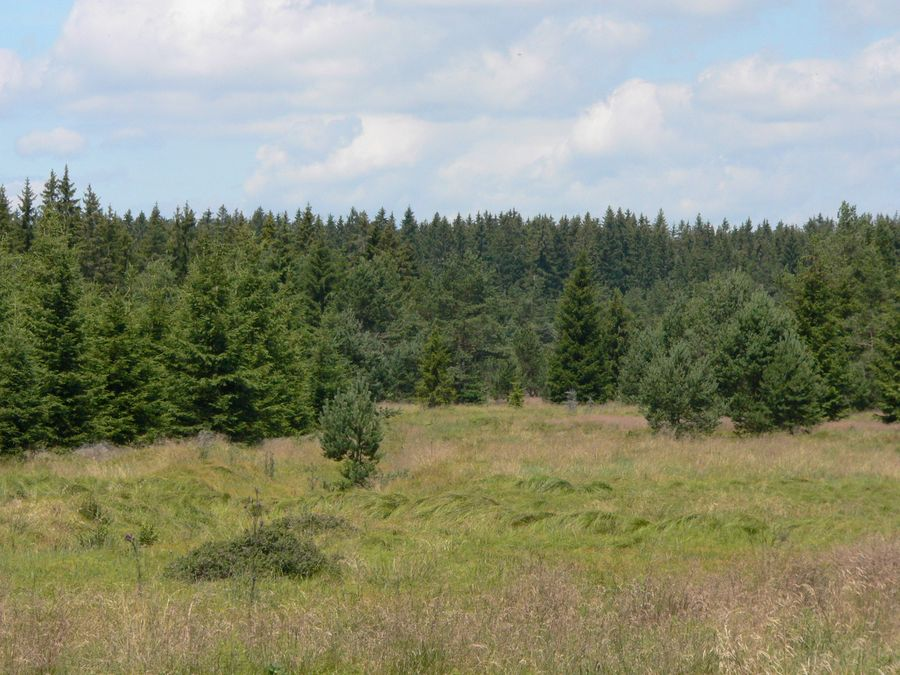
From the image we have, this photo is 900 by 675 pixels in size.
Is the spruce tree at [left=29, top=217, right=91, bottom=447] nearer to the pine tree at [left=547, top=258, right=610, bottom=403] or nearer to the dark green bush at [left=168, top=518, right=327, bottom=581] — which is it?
the dark green bush at [left=168, top=518, right=327, bottom=581]

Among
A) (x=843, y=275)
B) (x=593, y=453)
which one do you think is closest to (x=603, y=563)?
(x=593, y=453)

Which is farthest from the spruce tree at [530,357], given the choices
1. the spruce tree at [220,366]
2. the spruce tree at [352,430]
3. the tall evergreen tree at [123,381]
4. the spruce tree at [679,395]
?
the spruce tree at [352,430]

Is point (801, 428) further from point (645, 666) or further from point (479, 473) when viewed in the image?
point (645, 666)

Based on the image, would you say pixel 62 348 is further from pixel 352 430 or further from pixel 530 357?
pixel 530 357

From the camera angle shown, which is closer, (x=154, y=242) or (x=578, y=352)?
(x=578, y=352)

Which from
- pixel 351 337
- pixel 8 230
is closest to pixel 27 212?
pixel 8 230

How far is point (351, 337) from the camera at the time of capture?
4722 cm

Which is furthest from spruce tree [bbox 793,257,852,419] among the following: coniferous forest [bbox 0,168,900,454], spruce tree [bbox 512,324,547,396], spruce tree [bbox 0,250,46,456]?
spruce tree [bbox 0,250,46,456]

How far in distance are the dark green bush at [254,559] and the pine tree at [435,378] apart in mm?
43444

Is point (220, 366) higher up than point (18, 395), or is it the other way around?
point (220, 366)

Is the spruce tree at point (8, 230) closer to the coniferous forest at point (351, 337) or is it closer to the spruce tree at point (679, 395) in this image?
the coniferous forest at point (351, 337)

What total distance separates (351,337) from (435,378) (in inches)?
362

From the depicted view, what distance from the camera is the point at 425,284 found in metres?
83.5

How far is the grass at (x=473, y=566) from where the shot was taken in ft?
20.7
